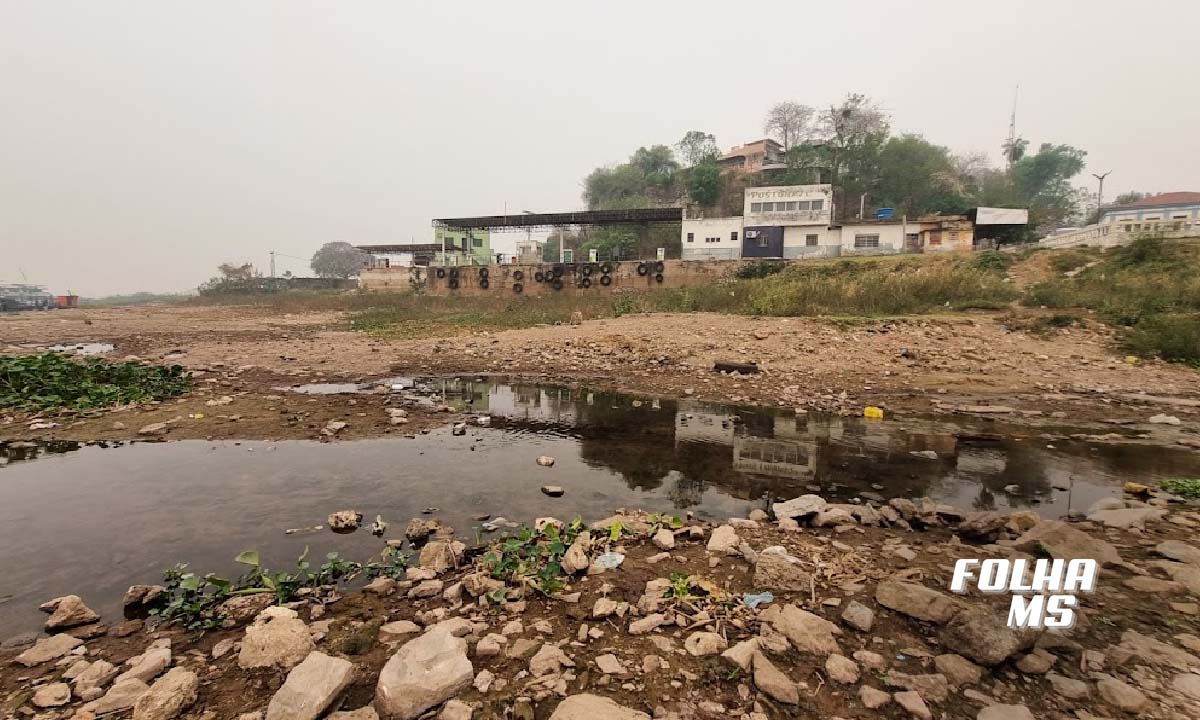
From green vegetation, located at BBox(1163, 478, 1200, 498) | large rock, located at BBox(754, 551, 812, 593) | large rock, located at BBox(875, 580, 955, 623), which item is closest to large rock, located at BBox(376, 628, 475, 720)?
large rock, located at BBox(754, 551, 812, 593)

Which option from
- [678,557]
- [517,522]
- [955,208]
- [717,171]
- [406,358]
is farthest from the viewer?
[717,171]

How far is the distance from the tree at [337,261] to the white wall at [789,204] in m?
69.5

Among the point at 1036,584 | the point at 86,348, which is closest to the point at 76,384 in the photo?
the point at 86,348

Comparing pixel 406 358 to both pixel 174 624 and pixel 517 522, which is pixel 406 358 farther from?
→ pixel 174 624

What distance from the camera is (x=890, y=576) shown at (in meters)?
3.31

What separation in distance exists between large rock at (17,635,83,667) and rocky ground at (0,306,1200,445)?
425 centimetres

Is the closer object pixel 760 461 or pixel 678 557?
pixel 678 557

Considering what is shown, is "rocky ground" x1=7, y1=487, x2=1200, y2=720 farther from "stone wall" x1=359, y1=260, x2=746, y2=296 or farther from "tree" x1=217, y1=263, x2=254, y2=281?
"tree" x1=217, y1=263, x2=254, y2=281

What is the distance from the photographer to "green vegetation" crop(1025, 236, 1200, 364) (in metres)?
11.3

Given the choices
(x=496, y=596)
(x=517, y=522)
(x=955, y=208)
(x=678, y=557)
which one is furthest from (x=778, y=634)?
(x=955, y=208)

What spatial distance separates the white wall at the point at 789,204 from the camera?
31.8m

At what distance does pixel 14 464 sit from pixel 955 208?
46974mm

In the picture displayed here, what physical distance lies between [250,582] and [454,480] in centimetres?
227

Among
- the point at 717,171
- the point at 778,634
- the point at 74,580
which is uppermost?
the point at 717,171
